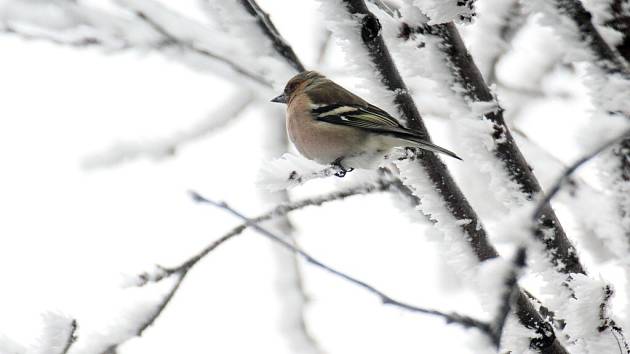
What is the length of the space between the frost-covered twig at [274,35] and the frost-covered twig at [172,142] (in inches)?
50.0

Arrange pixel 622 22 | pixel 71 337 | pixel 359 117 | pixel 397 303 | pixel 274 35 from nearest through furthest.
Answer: pixel 397 303, pixel 71 337, pixel 622 22, pixel 274 35, pixel 359 117

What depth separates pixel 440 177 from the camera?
2.19 m

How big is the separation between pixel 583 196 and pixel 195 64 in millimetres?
1856

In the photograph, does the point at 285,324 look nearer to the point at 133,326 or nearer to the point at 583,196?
the point at 583,196

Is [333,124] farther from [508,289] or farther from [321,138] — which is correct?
[508,289]

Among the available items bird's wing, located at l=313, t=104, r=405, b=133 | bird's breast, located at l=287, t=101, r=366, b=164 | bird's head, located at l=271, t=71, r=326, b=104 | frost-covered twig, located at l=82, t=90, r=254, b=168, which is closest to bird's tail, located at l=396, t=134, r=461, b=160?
bird's wing, located at l=313, t=104, r=405, b=133

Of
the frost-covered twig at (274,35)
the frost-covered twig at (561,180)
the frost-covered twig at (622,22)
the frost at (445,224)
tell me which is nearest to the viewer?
the frost-covered twig at (561,180)

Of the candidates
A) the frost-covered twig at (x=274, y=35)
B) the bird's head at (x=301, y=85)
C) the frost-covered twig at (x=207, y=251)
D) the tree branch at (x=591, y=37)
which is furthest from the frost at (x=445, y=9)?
the bird's head at (x=301, y=85)

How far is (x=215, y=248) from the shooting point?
2082 mm

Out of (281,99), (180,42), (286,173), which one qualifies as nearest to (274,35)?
(286,173)

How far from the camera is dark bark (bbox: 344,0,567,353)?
202 cm

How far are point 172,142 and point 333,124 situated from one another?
0.87 meters

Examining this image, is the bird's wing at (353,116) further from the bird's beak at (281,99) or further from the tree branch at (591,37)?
the tree branch at (591,37)

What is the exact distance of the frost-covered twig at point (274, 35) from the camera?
8.98 feet
